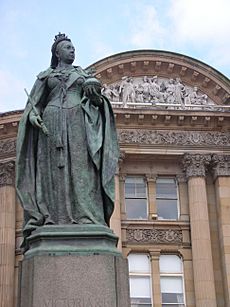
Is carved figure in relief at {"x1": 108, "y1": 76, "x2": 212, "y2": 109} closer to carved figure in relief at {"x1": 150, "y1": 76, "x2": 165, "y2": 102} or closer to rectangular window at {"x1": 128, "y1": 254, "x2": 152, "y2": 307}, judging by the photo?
carved figure in relief at {"x1": 150, "y1": 76, "x2": 165, "y2": 102}

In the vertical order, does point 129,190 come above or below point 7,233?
above

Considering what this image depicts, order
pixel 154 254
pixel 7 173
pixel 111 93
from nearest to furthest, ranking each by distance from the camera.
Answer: pixel 154 254 → pixel 7 173 → pixel 111 93

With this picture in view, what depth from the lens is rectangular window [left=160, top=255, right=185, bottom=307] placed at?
29859 mm

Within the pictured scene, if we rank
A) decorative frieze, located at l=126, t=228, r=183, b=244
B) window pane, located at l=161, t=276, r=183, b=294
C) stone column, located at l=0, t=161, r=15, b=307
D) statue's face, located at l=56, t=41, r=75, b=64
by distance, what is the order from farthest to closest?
decorative frieze, located at l=126, t=228, r=183, b=244 → window pane, located at l=161, t=276, r=183, b=294 → stone column, located at l=0, t=161, r=15, b=307 → statue's face, located at l=56, t=41, r=75, b=64

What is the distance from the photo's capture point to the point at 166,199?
105 feet

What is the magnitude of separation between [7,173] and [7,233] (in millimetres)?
2977

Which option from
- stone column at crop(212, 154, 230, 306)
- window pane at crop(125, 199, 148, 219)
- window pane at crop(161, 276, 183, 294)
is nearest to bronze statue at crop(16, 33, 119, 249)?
stone column at crop(212, 154, 230, 306)

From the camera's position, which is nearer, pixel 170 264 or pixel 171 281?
pixel 171 281

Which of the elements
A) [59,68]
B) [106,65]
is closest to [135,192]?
[106,65]

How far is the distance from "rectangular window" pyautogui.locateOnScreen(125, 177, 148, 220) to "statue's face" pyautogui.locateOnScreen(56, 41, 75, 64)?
2417 centimetres

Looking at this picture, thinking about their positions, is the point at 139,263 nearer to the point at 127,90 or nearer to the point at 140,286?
the point at 140,286

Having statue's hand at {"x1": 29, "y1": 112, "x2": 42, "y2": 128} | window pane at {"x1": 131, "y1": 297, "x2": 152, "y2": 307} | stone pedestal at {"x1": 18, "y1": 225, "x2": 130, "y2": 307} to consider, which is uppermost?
window pane at {"x1": 131, "y1": 297, "x2": 152, "y2": 307}

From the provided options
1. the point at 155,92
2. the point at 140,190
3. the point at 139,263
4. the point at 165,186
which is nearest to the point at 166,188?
the point at 165,186

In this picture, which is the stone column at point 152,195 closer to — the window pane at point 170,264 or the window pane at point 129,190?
the window pane at point 129,190
